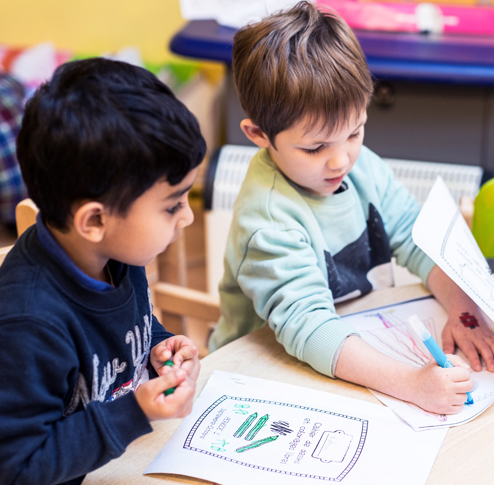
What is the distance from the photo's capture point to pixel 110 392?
640 mm

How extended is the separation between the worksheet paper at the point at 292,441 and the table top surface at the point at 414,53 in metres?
1.02

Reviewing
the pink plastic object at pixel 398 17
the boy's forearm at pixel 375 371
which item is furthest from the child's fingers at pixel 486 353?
the pink plastic object at pixel 398 17

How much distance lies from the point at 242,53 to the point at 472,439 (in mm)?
551

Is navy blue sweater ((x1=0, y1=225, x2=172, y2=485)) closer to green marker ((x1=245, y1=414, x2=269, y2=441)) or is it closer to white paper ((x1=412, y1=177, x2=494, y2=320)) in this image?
green marker ((x1=245, y1=414, x2=269, y2=441))

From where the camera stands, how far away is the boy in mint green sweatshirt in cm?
71

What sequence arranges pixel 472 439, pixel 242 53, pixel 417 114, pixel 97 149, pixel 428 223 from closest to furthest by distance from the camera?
1. pixel 97 149
2. pixel 472 439
3. pixel 428 223
4. pixel 242 53
5. pixel 417 114

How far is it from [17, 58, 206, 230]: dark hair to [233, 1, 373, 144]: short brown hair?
0.81ft

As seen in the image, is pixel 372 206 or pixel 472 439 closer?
pixel 472 439

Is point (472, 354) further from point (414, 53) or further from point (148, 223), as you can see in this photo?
point (414, 53)

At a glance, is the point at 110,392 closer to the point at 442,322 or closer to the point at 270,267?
the point at 270,267

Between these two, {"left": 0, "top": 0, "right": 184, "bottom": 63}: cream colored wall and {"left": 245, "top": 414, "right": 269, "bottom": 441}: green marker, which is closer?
{"left": 245, "top": 414, "right": 269, "bottom": 441}: green marker

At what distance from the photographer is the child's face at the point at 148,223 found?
56cm

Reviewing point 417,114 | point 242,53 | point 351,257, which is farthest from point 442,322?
point 417,114

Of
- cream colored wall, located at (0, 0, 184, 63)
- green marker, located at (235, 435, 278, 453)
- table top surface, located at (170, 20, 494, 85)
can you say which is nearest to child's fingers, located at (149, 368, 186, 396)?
green marker, located at (235, 435, 278, 453)
